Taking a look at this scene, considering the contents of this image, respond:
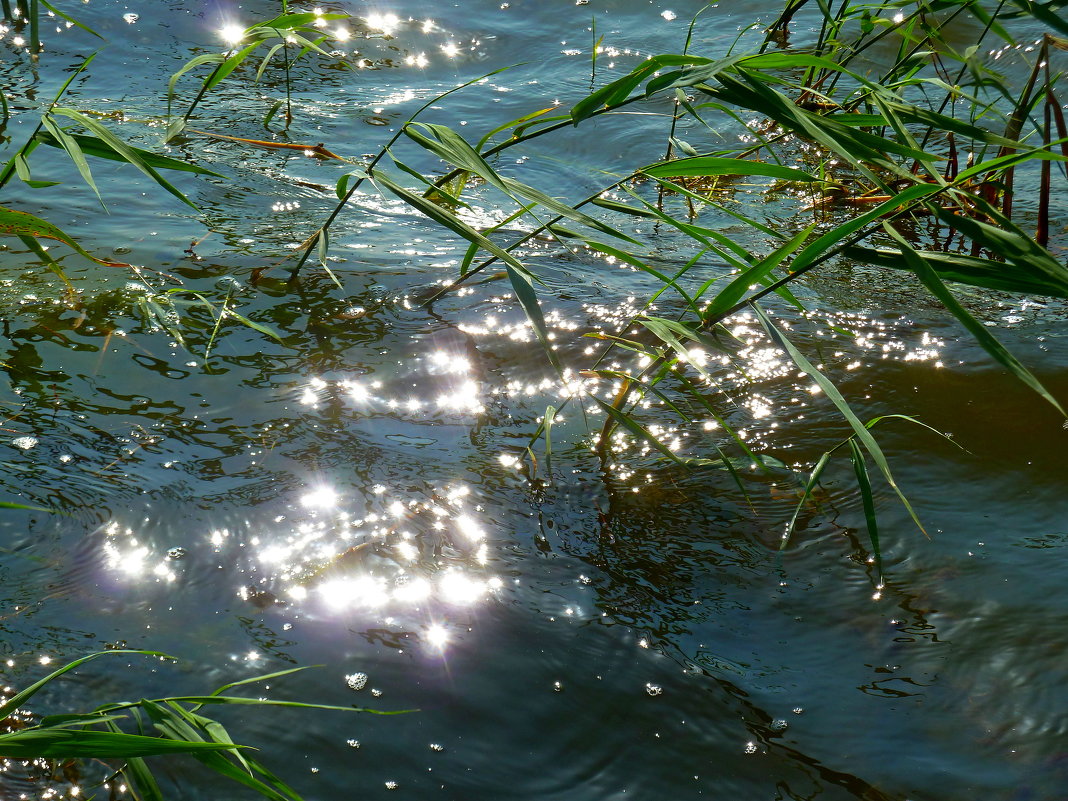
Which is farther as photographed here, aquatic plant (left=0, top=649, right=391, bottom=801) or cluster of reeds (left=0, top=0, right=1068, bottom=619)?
cluster of reeds (left=0, top=0, right=1068, bottom=619)

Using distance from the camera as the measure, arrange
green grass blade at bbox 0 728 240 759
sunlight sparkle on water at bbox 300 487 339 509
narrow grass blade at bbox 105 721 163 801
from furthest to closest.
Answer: sunlight sparkle on water at bbox 300 487 339 509
narrow grass blade at bbox 105 721 163 801
green grass blade at bbox 0 728 240 759

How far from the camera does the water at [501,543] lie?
1489mm

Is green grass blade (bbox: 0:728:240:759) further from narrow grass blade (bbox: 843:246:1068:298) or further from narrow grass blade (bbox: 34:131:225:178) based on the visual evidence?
narrow grass blade (bbox: 843:246:1068:298)

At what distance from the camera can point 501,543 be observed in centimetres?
188

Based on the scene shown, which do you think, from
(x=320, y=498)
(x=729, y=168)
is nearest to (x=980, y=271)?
(x=729, y=168)

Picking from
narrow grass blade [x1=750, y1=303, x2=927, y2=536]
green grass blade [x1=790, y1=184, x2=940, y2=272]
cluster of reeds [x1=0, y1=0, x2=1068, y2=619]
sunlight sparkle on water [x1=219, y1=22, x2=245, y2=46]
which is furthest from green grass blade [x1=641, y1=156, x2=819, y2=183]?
Answer: sunlight sparkle on water [x1=219, y1=22, x2=245, y2=46]

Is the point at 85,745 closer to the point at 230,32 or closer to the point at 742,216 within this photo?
the point at 742,216

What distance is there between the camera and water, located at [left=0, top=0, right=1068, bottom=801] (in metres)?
1.49

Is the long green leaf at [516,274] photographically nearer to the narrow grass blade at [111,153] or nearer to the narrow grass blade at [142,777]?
the narrow grass blade at [111,153]

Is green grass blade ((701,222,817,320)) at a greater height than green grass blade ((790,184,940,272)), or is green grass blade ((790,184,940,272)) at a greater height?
green grass blade ((701,222,817,320))

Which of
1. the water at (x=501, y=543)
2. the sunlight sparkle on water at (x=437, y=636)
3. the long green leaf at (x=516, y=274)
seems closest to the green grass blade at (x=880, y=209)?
the long green leaf at (x=516, y=274)

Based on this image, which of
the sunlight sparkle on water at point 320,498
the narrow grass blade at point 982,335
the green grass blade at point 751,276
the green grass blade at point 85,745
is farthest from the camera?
the sunlight sparkle on water at point 320,498

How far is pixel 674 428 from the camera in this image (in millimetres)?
2246

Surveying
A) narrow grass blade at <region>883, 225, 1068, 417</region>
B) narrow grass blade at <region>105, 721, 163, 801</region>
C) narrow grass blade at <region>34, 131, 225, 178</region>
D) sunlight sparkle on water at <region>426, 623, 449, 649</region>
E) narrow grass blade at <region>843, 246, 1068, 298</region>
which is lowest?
narrow grass blade at <region>105, 721, 163, 801</region>
